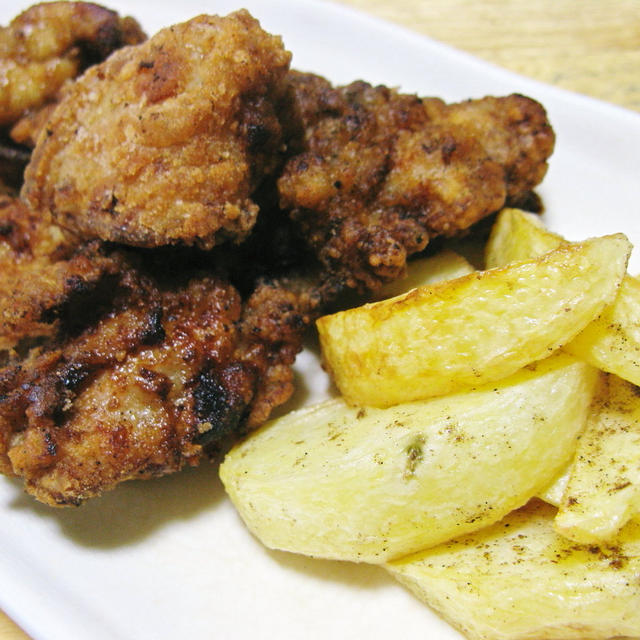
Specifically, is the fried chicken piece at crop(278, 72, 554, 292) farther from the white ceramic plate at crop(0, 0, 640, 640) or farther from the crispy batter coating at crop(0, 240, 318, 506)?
→ the white ceramic plate at crop(0, 0, 640, 640)

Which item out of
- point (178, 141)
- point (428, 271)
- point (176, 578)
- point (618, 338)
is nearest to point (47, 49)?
point (178, 141)

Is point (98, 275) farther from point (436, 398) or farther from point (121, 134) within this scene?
point (436, 398)

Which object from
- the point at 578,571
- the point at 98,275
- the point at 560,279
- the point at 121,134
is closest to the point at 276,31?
the point at 121,134

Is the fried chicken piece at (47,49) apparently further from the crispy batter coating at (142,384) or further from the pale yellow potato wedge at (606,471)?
the pale yellow potato wedge at (606,471)

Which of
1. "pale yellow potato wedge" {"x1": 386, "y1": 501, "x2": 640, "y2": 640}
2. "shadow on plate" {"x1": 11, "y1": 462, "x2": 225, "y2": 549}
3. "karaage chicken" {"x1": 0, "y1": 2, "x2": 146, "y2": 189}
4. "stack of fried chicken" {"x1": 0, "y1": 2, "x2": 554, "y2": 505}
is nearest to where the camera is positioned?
"pale yellow potato wedge" {"x1": 386, "y1": 501, "x2": 640, "y2": 640}

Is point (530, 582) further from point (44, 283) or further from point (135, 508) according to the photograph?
point (44, 283)

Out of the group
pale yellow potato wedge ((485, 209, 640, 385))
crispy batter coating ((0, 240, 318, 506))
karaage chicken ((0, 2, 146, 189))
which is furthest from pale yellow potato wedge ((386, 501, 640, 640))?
karaage chicken ((0, 2, 146, 189))
